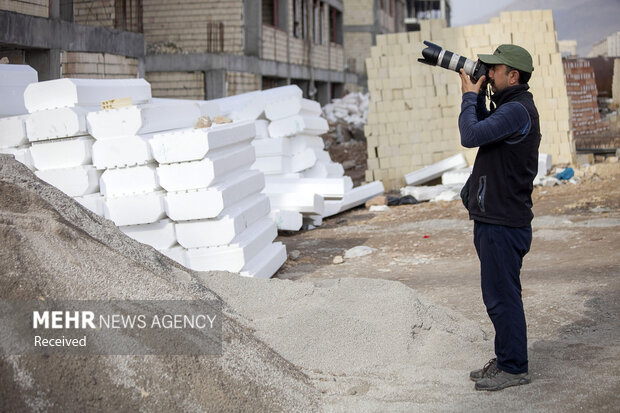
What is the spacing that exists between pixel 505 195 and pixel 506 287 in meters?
0.46

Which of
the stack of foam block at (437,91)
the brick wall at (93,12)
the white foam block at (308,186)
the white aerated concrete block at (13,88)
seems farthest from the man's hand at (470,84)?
the brick wall at (93,12)

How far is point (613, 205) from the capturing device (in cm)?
1038

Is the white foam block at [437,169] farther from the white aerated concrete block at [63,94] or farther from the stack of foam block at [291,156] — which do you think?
the white aerated concrete block at [63,94]

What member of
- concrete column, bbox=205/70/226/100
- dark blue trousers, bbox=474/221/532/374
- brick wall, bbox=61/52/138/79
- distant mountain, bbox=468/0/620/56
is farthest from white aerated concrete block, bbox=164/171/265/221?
distant mountain, bbox=468/0/620/56

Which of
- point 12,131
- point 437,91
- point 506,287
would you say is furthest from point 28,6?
point 506,287

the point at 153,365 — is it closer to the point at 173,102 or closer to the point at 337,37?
the point at 173,102

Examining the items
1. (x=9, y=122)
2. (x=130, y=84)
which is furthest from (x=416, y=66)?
(x=9, y=122)

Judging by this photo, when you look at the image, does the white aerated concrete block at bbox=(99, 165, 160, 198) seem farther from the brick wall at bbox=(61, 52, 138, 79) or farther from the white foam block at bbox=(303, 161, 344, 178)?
the brick wall at bbox=(61, 52, 138, 79)

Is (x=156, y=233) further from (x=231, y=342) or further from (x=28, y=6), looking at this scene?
(x=28, y=6)

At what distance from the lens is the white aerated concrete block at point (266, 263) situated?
6.53 metres

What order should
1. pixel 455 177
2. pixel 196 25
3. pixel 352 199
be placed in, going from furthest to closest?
1. pixel 196 25
2. pixel 455 177
3. pixel 352 199

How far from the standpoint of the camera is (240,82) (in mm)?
20328

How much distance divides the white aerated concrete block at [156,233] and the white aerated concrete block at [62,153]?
0.71 meters

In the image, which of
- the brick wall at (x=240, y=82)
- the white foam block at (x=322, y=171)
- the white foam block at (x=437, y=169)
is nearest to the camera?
the white foam block at (x=322, y=171)
